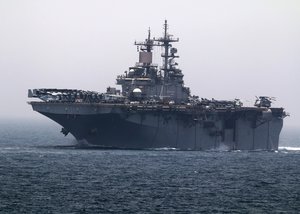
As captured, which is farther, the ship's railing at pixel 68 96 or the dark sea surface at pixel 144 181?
the ship's railing at pixel 68 96

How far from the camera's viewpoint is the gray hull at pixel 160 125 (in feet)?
276

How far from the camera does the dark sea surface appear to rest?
51.4m

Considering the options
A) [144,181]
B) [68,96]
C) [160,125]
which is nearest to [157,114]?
[160,125]

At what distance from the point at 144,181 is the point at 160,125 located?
24770 mm

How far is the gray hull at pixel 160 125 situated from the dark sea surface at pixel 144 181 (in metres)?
1.91

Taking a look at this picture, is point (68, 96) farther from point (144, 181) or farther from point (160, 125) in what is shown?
point (144, 181)

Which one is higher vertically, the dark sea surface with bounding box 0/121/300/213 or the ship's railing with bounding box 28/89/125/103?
the ship's railing with bounding box 28/89/125/103

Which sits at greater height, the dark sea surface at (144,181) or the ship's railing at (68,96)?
the ship's railing at (68,96)

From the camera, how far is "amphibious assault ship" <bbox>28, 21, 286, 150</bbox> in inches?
3346

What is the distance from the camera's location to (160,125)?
88125 millimetres

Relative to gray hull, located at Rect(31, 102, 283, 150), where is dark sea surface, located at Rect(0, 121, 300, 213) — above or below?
below

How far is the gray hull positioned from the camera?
84250 mm

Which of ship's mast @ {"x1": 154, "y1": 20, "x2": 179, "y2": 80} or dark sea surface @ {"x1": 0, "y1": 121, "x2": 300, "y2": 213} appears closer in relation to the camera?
dark sea surface @ {"x1": 0, "y1": 121, "x2": 300, "y2": 213}

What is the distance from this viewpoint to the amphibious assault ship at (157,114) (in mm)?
85000
